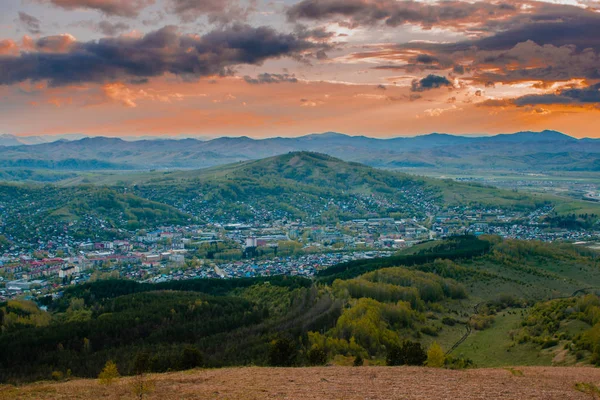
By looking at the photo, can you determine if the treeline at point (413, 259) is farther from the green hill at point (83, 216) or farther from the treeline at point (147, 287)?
the green hill at point (83, 216)

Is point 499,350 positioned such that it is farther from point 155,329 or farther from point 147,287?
point 147,287

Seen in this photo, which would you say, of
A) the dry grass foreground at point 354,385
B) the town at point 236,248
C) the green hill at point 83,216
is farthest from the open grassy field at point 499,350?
the green hill at point 83,216

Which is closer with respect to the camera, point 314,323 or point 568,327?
point 568,327

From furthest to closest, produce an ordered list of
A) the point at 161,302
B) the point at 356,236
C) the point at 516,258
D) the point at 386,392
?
the point at 356,236 → the point at 516,258 → the point at 161,302 → the point at 386,392

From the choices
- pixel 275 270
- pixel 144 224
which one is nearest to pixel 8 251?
pixel 144 224

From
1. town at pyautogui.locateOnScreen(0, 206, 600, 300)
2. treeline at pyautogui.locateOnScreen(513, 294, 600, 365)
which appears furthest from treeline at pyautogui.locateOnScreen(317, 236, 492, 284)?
treeline at pyautogui.locateOnScreen(513, 294, 600, 365)

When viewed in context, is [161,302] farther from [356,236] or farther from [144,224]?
[144,224]

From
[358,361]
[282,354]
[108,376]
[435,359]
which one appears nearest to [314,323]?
[358,361]
